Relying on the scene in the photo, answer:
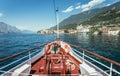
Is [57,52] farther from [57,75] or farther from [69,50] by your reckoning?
[57,75]

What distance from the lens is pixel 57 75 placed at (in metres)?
6.39

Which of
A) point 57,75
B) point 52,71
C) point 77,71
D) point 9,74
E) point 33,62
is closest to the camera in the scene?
point 9,74

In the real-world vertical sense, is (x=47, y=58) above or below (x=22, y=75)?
above

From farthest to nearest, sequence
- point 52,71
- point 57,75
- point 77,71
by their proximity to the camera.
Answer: point 77,71 < point 52,71 < point 57,75

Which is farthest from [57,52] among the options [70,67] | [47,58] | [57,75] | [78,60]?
[57,75]

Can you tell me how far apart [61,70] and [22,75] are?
1.61 metres

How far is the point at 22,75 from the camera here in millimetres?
6215

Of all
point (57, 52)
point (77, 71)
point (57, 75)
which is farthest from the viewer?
point (57, 52)

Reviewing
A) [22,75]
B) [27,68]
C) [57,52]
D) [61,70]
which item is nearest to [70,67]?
[61,70]

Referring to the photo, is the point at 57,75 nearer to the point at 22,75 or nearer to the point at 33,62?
the point at 22,75

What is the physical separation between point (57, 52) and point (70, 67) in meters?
3.81

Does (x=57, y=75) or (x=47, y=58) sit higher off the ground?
(x=47, y=58)

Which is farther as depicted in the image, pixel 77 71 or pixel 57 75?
pixel 77 71

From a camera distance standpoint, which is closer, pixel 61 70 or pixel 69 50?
pixel 61 70
